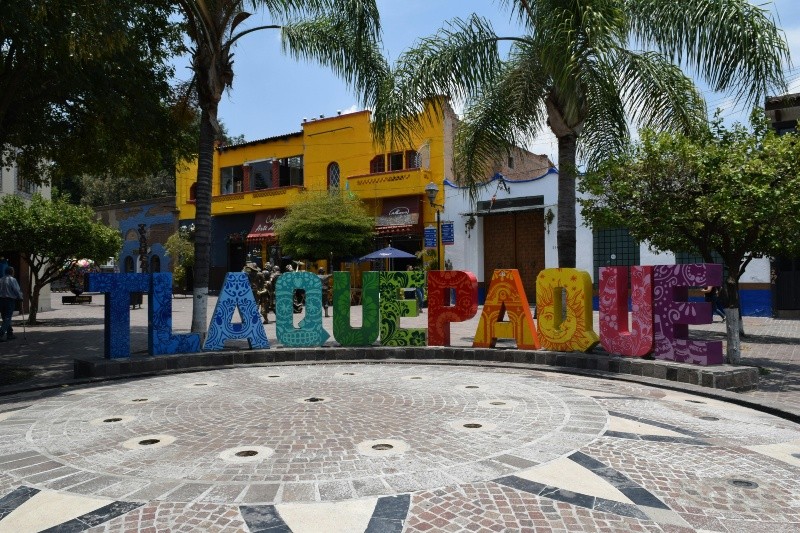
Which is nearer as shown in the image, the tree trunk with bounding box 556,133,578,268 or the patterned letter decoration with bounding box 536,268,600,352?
the patterned letter decoration with bounding box 536,268,600,352

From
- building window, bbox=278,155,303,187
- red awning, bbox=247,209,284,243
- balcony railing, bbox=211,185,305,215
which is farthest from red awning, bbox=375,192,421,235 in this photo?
building window, bbox=278,155,303,187

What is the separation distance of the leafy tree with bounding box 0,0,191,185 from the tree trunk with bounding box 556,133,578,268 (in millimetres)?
7278

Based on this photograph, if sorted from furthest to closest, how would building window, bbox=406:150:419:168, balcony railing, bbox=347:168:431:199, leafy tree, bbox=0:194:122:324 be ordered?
1. building window, bbox=406:150:419:168
2. balcony railing, bbox=347:168:431:199
3. leafy tree, bbox=0:194:122:324

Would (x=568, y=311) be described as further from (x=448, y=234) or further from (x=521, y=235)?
(x=448, y=234)

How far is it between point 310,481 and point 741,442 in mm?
3905

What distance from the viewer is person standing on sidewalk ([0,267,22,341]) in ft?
45.0

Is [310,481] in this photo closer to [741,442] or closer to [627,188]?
[741,442]

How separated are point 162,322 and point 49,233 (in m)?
10.4

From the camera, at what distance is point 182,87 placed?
40.2 feet

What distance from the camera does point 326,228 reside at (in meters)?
25.2

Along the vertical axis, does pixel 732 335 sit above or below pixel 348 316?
below

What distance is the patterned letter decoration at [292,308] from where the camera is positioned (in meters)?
10.7

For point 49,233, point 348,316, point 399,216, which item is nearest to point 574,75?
point 348,316

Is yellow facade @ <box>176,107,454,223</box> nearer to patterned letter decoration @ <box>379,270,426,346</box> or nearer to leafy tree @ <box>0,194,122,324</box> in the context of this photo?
leafy tree @ <box>0,194,122,324</box>
